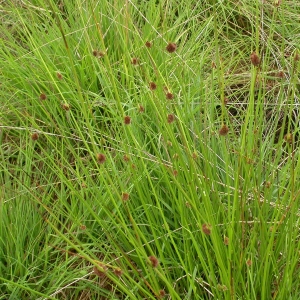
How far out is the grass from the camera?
1228mm

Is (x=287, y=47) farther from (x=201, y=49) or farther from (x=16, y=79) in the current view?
(x=16, y=79)

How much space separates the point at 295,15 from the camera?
2.50 meters

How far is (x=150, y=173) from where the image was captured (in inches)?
66.6

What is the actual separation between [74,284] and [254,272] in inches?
21.9

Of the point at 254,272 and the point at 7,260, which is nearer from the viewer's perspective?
the point at 254,272

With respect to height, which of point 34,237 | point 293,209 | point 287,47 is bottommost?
point 287,47

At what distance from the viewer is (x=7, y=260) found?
1566 millimetres

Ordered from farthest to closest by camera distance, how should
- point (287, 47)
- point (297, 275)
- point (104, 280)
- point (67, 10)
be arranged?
point (67, 10), point (287, 47), point (104, 280), point (297, 275)

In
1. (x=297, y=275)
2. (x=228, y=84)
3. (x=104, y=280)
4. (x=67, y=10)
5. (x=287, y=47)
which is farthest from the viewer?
(x=67, y=10)

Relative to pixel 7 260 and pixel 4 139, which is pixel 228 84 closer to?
pixel 4 139

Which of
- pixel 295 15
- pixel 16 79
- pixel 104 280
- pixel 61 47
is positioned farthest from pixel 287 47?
pixel 104 280

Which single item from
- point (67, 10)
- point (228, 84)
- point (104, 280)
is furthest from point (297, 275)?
point (67, 10)

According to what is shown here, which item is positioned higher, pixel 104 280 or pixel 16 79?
pixel 16 79

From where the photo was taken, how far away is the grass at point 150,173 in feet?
4.03
